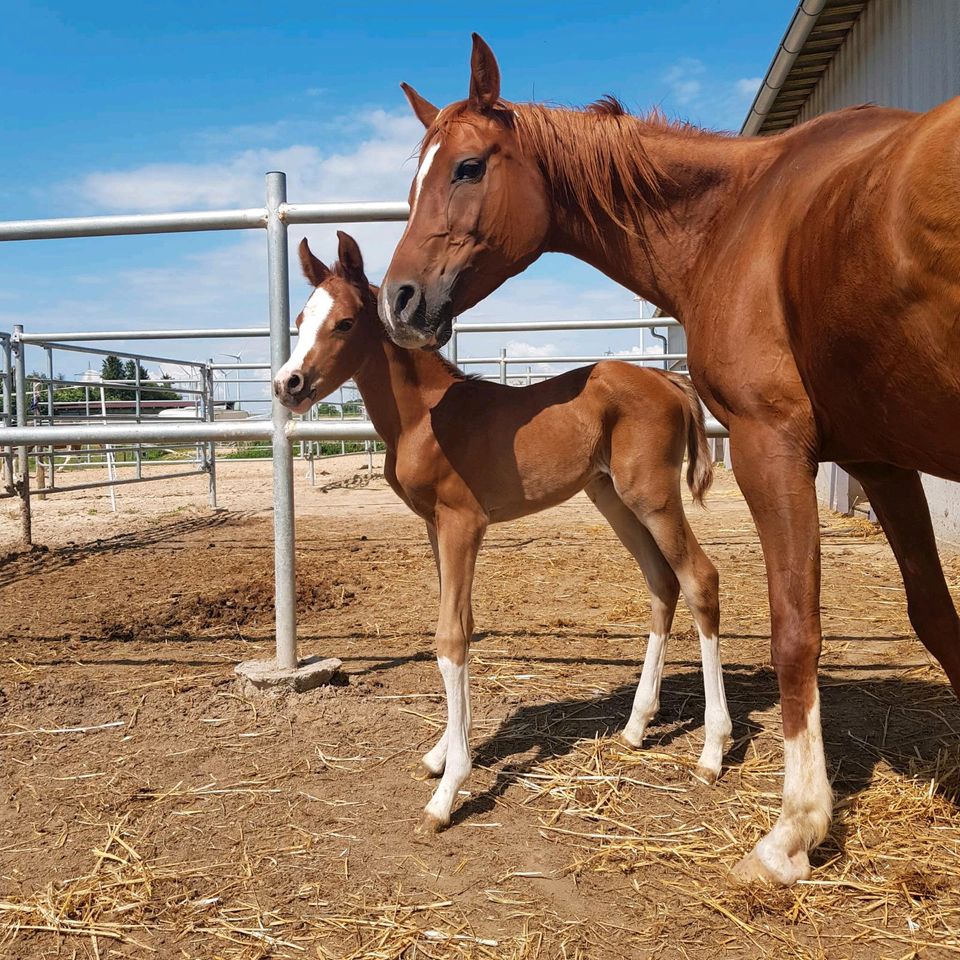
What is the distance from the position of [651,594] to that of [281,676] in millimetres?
1411

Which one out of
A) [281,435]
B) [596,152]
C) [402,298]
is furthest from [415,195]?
[281,435]

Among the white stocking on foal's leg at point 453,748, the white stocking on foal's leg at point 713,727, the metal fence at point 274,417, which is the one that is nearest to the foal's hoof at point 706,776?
the white stocking on foal's leg at point 713,727

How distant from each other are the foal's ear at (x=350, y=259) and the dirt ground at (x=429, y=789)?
1.54 metres

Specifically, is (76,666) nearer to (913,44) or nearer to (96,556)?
(96,556)

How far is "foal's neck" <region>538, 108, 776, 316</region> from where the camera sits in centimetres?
200

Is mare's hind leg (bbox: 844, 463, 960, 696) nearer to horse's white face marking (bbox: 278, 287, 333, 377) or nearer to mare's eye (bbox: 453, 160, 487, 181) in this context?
mare's eye (bbox: 453, 160, 487, 181)

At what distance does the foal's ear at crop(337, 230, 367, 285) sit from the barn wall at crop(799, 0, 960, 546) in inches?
175

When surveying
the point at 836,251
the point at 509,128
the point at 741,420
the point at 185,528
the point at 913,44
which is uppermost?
the point at 913,44

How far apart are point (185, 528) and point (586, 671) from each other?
18.0 feet

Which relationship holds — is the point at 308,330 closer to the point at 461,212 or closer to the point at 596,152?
the point at 461,212

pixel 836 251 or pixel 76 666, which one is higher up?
pixel 836 251

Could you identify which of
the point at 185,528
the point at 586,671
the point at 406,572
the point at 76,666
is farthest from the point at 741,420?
the point at 185,528

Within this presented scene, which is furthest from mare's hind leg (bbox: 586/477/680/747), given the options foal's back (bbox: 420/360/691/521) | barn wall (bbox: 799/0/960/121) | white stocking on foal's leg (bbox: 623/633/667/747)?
barn wall (bbox: 799/0/960/121)

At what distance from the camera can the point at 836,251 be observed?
1501 mm
